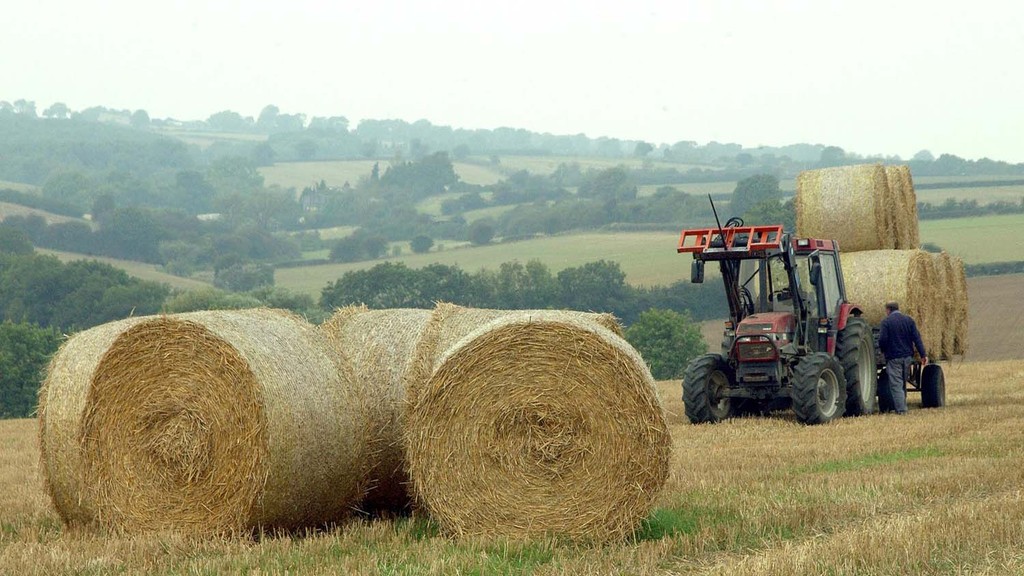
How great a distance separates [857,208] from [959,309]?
2201 mm

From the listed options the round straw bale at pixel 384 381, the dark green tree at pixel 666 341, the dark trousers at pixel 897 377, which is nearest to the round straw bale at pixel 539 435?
the round straw bale at pixel 384 381

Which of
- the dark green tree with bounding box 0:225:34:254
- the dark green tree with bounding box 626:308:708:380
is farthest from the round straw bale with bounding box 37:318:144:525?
the dark green tree with bounding box 0:225:34:254

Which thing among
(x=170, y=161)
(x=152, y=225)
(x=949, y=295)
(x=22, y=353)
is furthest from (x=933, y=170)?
(x=170, y=161)

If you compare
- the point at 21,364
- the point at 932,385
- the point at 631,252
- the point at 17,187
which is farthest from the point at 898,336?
the point at 17,187

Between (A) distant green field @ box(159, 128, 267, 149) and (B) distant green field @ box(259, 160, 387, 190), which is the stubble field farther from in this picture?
(A) distant green field @ box(159, 128, 267, 149)

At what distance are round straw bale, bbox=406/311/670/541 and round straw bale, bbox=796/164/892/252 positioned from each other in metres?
10.5

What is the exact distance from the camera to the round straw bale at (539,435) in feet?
24.1

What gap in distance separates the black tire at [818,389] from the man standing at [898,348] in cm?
102

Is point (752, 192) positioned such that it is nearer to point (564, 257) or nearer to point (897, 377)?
point (564, 257)

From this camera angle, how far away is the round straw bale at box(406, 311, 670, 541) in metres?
7.34

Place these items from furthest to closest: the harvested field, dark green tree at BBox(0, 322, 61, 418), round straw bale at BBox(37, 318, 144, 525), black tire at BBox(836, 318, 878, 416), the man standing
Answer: dark green tree at BBox(0, 322, 61, 418) < the man standing < black tire at BBox(836, 318, 878, 416) < round straw bale at BBox(37, 318, 144, 525) < the harvested field

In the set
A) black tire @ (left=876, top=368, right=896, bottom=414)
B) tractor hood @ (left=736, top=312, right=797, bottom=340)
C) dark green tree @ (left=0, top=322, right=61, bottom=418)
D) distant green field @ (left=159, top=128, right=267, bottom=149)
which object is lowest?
dark green tree @ (left=0, top=322, right=61, bottom=418)

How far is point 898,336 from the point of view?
51.2ft

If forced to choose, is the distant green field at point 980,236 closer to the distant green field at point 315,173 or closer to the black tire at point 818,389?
the black tire at point 818,389
